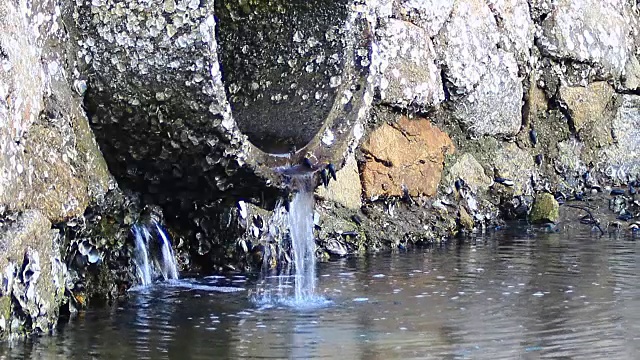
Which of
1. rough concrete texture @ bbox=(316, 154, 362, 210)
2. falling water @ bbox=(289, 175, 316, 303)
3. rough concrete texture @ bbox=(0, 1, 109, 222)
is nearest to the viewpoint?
rough concrete texture @ bbox=(0, 1, 109, 222)

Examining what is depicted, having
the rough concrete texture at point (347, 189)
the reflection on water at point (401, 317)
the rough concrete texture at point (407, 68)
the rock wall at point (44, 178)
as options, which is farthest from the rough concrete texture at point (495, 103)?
the rock wall at point (44, 178)

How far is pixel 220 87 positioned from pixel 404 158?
223 cm

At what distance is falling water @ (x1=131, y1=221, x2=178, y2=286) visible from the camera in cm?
451

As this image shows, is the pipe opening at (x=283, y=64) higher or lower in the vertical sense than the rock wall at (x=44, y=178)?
higher

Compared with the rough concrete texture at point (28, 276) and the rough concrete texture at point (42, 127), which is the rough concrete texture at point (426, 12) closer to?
the rough concrete texture at point (42, 127)

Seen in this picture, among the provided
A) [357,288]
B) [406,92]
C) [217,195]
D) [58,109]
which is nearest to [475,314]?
[357,288]

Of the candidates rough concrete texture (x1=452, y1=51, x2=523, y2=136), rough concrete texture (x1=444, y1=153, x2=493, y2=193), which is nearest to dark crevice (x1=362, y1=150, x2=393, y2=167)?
rough concrete texture (x1=444, y1=153, x2=493, y2=193)

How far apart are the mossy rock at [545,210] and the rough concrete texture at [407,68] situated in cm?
84

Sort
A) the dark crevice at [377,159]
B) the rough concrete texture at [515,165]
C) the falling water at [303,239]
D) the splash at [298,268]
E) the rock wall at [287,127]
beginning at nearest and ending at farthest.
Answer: the rock wall at [287,127]
the splash at [298,268]
the falling water at [303,239]
the dark crevice at [377,159]
the rough concrete texture at [515,165]

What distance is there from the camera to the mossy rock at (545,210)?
635 centimetres

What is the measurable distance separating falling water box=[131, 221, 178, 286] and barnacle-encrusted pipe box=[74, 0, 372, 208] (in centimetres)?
26

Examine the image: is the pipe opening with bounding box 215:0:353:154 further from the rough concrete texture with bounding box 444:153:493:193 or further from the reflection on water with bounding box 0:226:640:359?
the rough concrete texture with bounding box 444:153:493:193

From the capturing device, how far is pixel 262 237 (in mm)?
5031

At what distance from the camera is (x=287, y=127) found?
460cm
